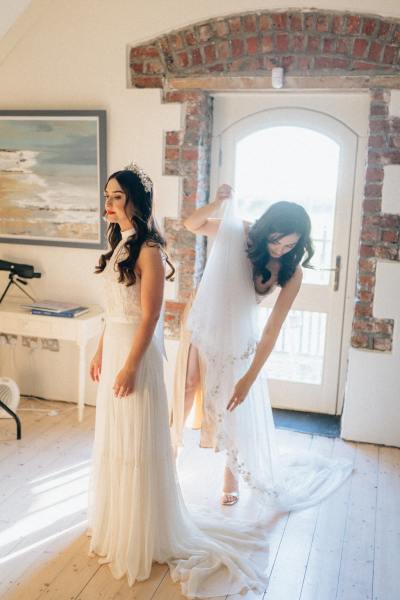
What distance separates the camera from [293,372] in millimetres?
3873

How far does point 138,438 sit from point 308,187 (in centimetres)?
208

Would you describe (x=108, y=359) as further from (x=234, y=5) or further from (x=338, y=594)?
(x=234, y=5)

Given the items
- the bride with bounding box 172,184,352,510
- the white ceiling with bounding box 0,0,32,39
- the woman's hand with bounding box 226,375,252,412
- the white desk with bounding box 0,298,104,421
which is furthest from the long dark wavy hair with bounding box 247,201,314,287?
the white ceiling with bounding box 0,0,32,39

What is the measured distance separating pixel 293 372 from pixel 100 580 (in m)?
2.04

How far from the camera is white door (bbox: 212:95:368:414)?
11.6 feet

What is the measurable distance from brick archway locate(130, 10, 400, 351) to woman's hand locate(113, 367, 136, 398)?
154cm

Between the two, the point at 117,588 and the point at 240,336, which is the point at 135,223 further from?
the point at 117,588

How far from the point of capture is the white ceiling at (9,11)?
3.44 m

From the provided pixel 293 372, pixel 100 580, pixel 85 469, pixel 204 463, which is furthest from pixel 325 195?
pixel 100 580

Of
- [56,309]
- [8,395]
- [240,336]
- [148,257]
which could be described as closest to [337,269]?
[240,336]

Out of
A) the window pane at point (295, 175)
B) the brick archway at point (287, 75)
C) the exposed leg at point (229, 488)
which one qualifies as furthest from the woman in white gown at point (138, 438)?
the window pane at point (295, 175)

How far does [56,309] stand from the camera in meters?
3.59

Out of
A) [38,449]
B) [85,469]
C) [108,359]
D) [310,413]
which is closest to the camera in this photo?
[108,359]

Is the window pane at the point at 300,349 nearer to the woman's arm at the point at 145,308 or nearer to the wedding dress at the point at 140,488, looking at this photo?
the wedding dress at the point at 140,488
